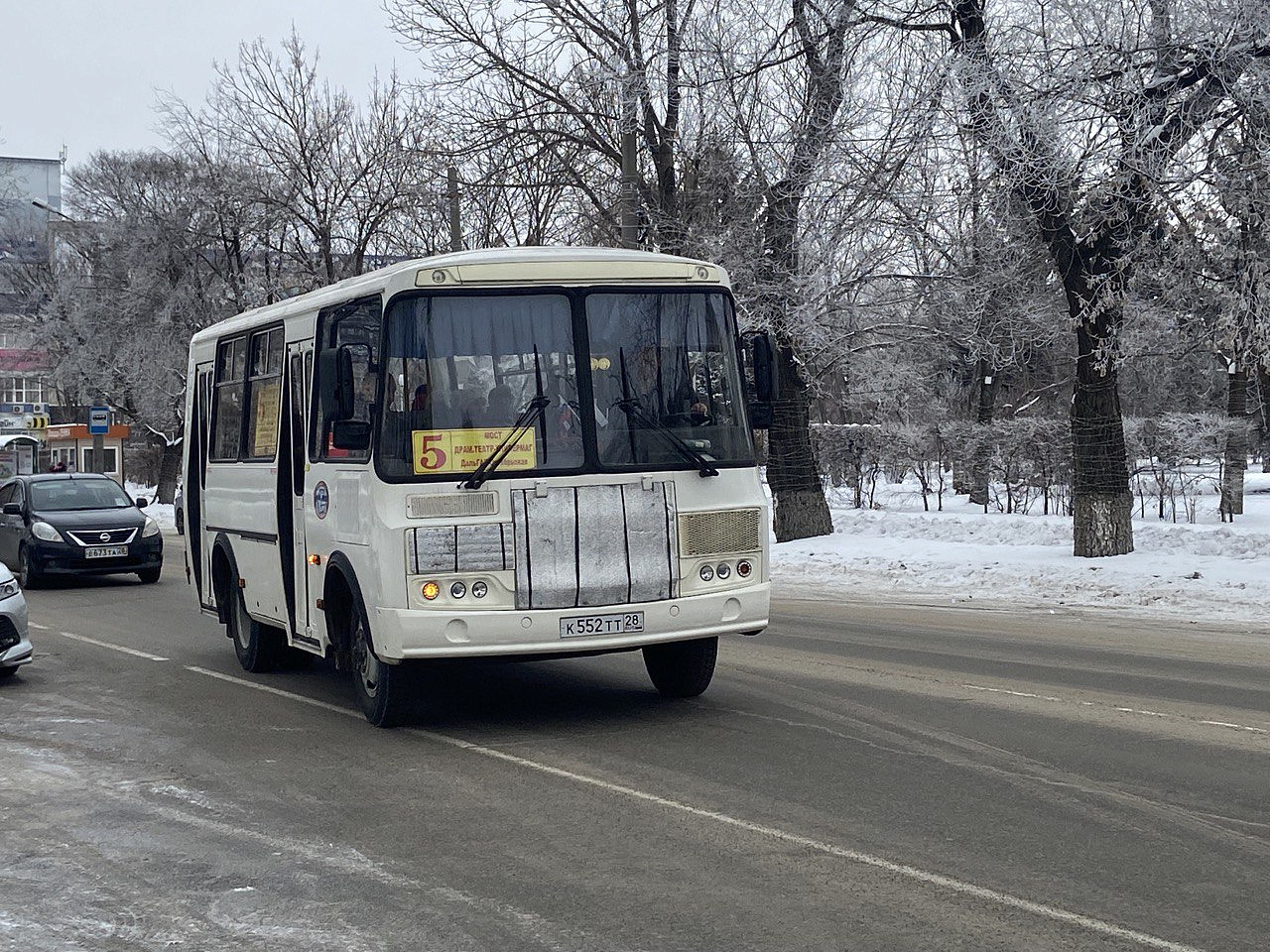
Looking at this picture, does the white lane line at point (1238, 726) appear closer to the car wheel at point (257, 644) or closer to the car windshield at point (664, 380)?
the car windshield at point (664, 380)

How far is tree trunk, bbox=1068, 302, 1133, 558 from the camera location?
20.6m

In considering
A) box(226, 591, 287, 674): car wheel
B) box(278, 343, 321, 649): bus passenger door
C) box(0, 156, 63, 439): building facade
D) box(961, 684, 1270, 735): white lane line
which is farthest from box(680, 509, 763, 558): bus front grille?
box(0, 156, 63, 439): building facade

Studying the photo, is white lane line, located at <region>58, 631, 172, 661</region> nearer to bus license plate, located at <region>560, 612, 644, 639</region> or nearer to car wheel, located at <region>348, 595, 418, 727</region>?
car wheel, located at <region>348, 595, 418, 727</region>

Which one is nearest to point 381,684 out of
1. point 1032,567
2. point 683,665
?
point 683,665

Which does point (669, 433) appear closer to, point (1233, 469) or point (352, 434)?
point (352, 434)

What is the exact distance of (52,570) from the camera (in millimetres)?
21656

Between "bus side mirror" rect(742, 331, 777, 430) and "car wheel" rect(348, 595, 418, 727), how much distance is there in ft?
8.69

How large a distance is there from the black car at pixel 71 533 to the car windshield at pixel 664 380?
46.8 feet

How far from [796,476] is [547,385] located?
17800 millimetres

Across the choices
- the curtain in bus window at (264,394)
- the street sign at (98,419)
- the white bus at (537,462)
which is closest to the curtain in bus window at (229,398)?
the curtain in bus window at (264,394)

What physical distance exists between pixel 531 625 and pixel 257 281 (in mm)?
37958

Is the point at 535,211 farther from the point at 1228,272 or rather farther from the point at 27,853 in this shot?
the point at 27,853

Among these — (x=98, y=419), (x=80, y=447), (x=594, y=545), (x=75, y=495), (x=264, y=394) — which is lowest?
(x=594, y=545)

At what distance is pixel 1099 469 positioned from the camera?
20688mm
